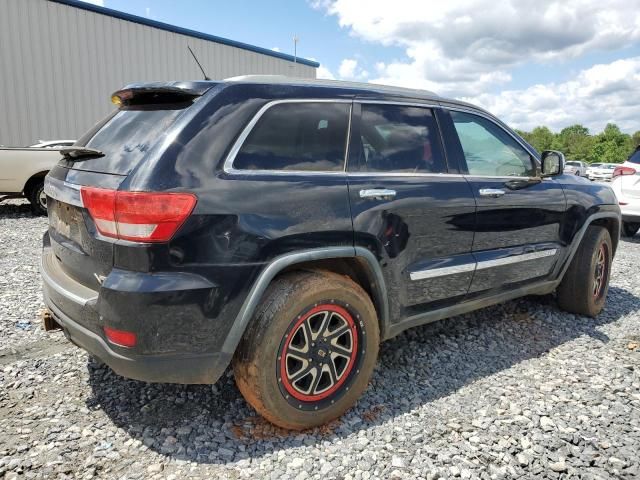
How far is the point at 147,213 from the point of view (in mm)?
2031

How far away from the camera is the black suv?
209 centimetres

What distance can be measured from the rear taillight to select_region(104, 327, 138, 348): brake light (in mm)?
415

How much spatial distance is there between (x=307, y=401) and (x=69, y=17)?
14.5m

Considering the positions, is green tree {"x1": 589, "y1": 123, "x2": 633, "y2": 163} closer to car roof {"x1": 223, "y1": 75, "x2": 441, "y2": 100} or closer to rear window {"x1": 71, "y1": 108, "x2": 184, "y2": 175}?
car roof {"x1": 223, "y1": 75, "x2": 441, "y2": 100}

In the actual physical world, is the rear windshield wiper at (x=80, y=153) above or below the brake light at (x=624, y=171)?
above

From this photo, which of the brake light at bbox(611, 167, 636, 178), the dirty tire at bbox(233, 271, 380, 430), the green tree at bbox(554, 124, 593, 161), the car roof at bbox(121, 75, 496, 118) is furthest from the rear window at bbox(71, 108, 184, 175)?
the green tree at bbox(554, 124, 593, 161)

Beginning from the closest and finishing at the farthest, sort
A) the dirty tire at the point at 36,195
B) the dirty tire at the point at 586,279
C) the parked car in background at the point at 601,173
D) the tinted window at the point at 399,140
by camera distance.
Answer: the tinted window at the point at 399,140 → the dirty tire at the point at 586,279 → the dirty tire at the point at 36,195 → the parked car in background at the point at 601,173

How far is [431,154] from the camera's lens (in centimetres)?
308

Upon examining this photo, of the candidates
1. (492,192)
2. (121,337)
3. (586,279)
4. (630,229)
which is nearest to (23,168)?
(121,337)

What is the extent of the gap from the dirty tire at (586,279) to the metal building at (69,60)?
536 inches

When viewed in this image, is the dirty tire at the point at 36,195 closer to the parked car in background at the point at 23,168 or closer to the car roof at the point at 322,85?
the parked car in background at the point at 23,168

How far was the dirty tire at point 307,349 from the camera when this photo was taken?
232 cm

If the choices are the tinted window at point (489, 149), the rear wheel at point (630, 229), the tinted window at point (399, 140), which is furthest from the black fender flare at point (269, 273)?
the rear wheel at point (630, 229)

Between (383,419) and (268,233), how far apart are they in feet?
4.19
